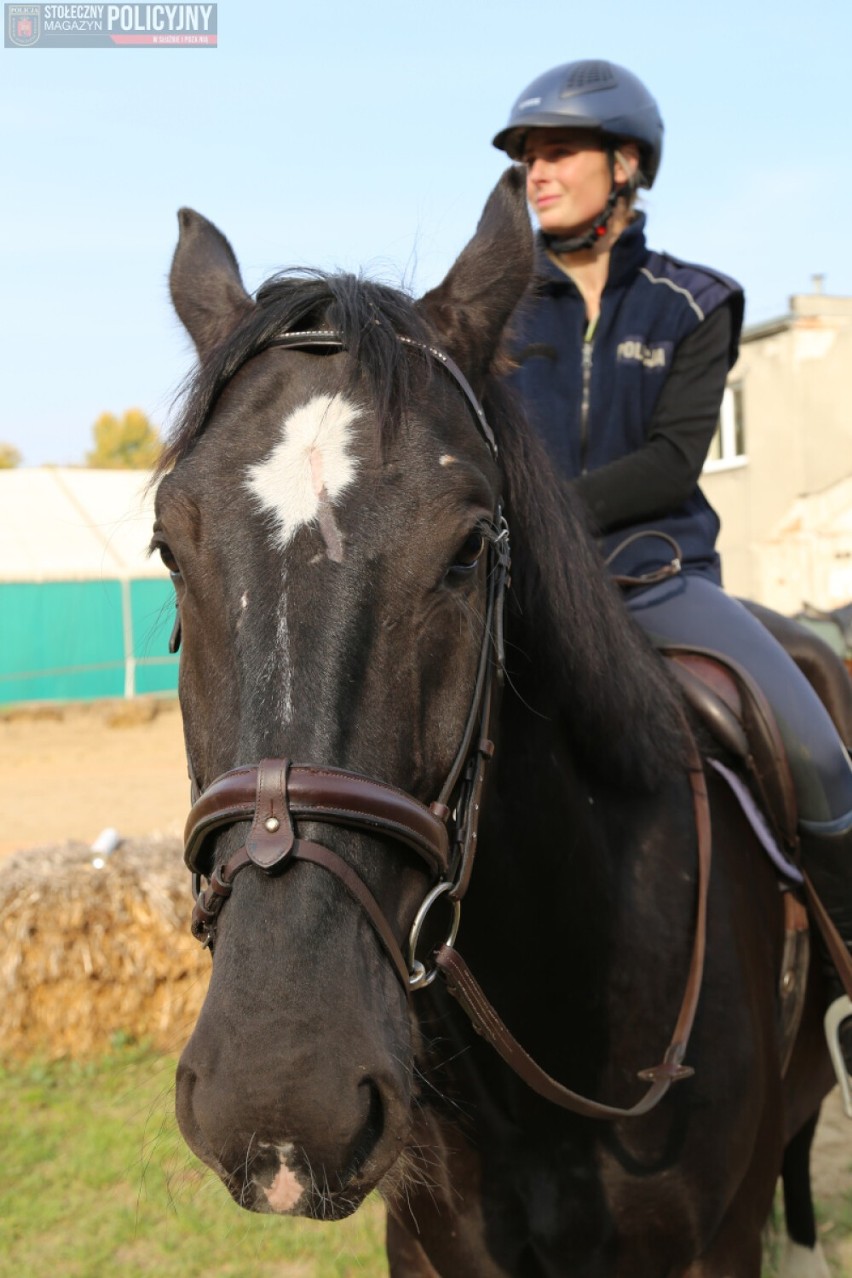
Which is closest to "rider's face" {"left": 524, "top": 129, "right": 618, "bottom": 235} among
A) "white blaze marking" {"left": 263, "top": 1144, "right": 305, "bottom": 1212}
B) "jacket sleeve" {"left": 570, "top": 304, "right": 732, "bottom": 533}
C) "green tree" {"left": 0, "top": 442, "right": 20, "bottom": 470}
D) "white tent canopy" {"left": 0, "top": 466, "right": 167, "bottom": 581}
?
"jacket sleeve" {"left": 570, "top": 304, "right": 732, "bottom": 533}

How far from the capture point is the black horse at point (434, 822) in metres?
1.57

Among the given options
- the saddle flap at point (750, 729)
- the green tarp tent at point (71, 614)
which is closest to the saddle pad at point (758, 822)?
the saddle flap at point (750, 729)

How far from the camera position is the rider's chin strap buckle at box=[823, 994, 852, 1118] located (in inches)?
125

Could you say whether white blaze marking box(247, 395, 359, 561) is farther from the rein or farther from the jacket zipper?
the jacket zipper

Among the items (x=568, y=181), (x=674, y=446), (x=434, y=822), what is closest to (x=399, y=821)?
(x=434, y=822)

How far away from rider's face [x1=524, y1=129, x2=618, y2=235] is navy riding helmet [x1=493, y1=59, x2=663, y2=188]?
0.07 meters

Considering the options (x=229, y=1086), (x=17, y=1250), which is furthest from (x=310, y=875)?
(x=17, y=1250)

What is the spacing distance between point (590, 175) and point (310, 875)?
292cm

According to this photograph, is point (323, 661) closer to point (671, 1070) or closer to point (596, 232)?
point (671, 1070)

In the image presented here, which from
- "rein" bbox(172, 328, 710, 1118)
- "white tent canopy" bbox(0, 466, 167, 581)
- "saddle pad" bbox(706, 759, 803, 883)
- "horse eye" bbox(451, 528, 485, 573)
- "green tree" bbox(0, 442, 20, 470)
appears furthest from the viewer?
"green tree" bbox(0, 442, 20, 470)

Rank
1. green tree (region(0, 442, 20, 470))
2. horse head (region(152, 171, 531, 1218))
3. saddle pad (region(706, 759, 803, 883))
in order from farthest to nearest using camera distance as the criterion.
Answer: green tree (region(0, 442, 20, 470)) → saddle pad (region(706, 759, 803, 883)) → horse head (region(152, 171, 531, 1218))

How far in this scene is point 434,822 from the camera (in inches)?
70.1

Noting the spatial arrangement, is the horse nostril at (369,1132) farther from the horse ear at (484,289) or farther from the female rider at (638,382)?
the female rider at (638,382)

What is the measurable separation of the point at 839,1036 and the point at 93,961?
4.55 meters
